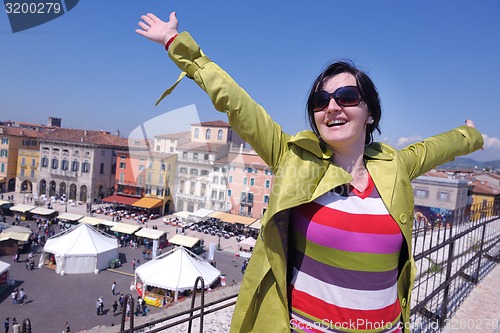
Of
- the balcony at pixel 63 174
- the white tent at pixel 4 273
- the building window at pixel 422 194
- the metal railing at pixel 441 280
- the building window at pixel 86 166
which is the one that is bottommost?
the white tent at pixel 4 273

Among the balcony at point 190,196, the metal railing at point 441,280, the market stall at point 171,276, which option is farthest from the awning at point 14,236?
the metal railing at point 441,280

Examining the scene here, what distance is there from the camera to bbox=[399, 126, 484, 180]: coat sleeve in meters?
2.45

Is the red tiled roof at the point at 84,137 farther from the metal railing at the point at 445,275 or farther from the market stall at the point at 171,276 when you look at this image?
the metal railing at the point at 445,275

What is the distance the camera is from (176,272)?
1642cm

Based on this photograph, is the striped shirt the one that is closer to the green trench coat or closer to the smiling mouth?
the green trench coat

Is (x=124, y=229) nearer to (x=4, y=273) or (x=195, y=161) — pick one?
(x=4, y=273)

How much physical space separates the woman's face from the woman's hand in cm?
86

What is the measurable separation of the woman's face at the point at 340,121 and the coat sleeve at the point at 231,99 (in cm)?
26

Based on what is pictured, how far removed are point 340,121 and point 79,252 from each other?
2183 centimetres

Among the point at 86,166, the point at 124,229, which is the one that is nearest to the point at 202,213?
the point at 124,229

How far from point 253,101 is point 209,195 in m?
37.1

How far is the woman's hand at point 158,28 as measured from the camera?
1778mm

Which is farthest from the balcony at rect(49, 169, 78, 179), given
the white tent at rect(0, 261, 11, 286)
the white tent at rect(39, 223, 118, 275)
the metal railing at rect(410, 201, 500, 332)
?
the metal railing at rect(410, 201, 500, 332)

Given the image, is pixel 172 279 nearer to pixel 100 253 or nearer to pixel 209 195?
pixel 100 253
